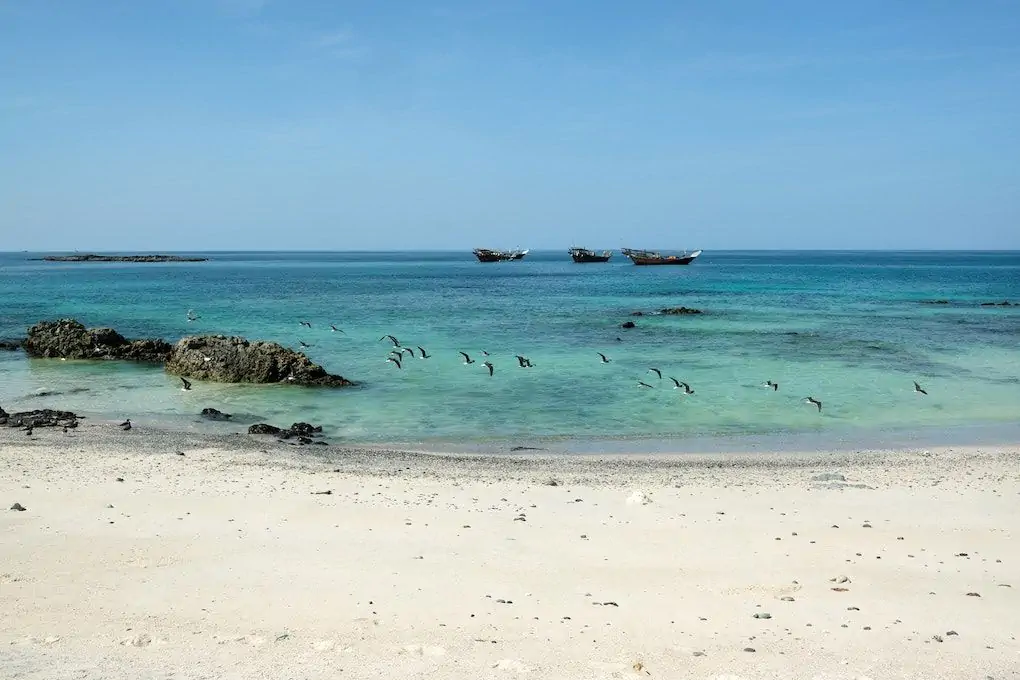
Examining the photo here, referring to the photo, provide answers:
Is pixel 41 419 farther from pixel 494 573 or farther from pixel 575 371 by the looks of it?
pixel 575 371

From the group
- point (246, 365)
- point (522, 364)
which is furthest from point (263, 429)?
point (522, 364)

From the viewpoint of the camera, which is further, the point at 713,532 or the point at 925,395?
the point at 925,395

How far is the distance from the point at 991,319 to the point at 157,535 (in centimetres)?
4397

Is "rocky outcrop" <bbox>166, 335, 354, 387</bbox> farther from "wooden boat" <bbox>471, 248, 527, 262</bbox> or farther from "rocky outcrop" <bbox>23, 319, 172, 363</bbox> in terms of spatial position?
"wooden boat" <bbox>471, 248, 527, 262</bbox>

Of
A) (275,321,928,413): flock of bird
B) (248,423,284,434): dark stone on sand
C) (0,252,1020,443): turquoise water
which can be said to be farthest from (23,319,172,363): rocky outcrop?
(248,423,284,434): dark stone on sand

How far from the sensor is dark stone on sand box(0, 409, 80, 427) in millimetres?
15195

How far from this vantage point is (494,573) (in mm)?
7602

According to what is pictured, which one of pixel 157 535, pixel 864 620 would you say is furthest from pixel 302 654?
pixel 864 620

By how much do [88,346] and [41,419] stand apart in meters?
11.0

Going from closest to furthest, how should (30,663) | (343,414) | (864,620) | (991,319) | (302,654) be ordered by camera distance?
1. (30,663)
2. (302,654)
3. (864,620)
4. (343,414)
5. (991,319)

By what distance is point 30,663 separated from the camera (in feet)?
17.9

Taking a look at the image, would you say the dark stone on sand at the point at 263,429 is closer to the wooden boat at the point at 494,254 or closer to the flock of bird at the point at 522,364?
the flock of bird at the point at 522,364

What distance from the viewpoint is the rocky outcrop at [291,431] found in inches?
612

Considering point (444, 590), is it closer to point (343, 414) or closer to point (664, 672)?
point (664, 672)
